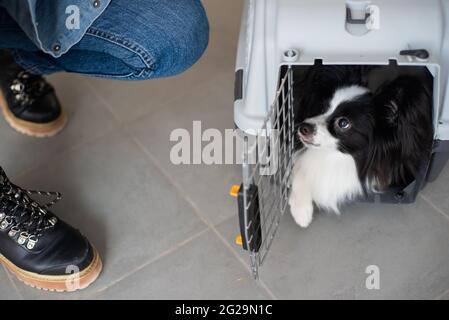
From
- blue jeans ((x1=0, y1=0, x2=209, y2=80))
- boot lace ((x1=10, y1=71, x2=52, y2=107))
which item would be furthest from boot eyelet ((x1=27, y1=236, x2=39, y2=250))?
boot lace ((x1=10, y1=71, x2=52, y2=107))

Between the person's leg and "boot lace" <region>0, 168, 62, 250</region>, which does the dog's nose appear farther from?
the person's leg

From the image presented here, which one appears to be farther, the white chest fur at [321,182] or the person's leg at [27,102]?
the person's leg at [27,102]

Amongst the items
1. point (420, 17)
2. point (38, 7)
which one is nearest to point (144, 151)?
point (38, 7)

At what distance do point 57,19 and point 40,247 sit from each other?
52 centimetres

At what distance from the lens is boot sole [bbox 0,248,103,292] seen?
1.47 meters

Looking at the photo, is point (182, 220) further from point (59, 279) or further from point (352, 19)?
point (352, 19)

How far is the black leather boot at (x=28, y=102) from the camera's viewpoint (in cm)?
176

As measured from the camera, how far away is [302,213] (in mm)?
1539

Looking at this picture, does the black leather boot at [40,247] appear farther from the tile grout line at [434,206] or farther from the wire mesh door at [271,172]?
the tile grout line at [434,206]

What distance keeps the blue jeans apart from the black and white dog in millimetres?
294

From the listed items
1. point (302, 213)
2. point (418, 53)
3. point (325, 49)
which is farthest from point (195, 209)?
point (418, 53)

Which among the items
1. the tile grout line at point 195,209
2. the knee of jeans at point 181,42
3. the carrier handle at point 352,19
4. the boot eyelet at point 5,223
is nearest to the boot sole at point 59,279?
the boot eyelet at point 5,223

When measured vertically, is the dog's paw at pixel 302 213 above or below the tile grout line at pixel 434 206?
below

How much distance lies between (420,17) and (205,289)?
2.52ft
